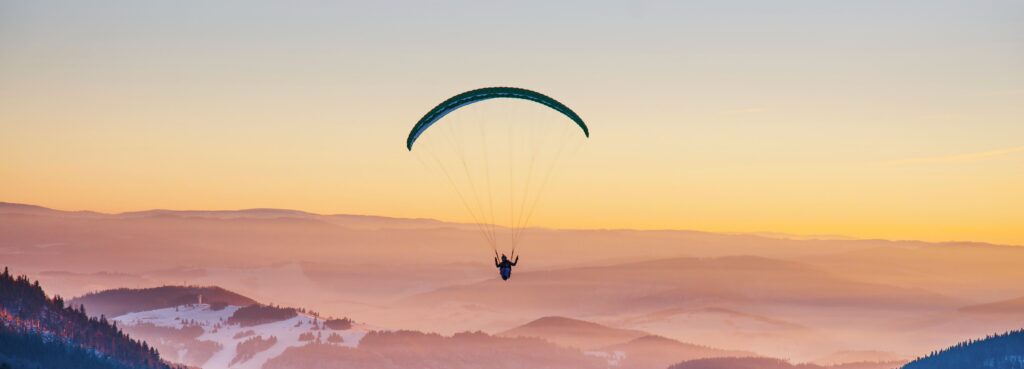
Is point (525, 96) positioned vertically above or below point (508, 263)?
above

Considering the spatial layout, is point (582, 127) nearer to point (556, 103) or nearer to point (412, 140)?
point (556, 103)

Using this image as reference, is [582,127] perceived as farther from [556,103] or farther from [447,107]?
[447,107]

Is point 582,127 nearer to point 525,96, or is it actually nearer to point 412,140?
point 525,96

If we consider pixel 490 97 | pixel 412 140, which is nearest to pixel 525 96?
pixel 490 97

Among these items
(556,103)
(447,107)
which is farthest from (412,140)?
(556,103)

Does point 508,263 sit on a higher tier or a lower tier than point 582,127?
lower
